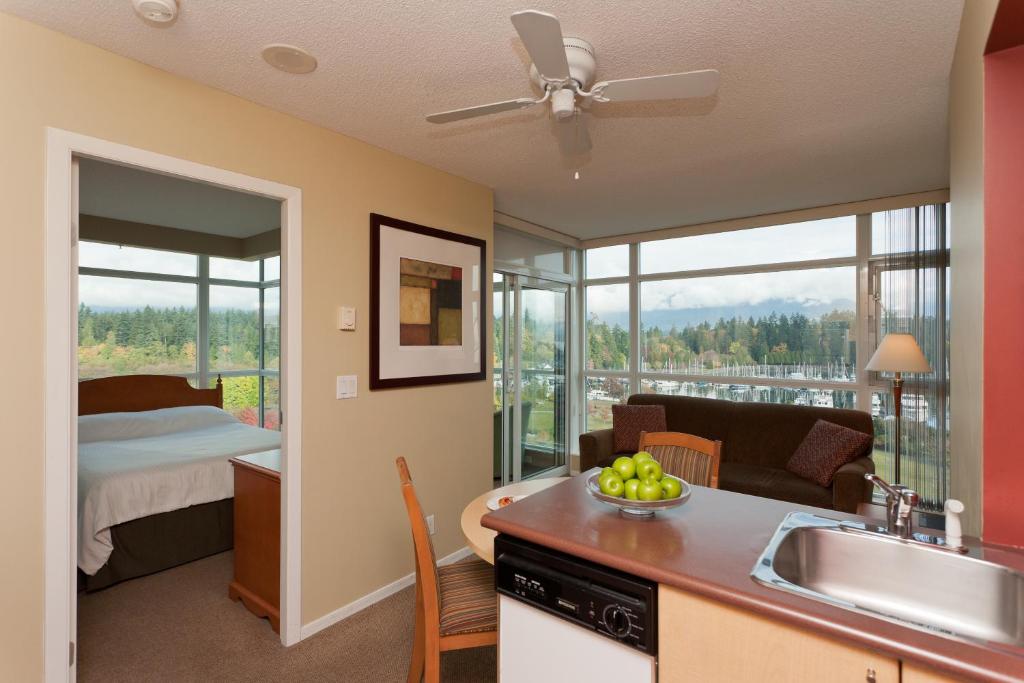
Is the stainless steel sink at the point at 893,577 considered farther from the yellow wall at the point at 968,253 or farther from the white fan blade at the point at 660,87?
the white fan blade at the point at 660,87

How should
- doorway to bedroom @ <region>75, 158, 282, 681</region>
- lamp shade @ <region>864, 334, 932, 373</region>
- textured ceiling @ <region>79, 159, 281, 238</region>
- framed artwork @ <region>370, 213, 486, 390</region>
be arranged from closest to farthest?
doorway to bedroom @ <region>75, 158, 282, 681</region> < framed artwork @ <region>370, 213, 486, 390</region> < lamp shade @ <region>864, 334, 932, 373</region> < textured ceiling @ <region>79, 159, 281, 238</region>

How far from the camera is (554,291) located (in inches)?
207

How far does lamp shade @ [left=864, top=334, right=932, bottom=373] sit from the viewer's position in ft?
10.5

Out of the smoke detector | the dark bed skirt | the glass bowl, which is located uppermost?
the smoke detector

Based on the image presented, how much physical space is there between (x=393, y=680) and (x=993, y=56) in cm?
291

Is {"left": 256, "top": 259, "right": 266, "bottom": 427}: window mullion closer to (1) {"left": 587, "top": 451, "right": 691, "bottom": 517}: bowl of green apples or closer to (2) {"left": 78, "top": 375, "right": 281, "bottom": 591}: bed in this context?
(2) {"left": 78, "top": 375, "right": 281, "bottom": 591}: bed

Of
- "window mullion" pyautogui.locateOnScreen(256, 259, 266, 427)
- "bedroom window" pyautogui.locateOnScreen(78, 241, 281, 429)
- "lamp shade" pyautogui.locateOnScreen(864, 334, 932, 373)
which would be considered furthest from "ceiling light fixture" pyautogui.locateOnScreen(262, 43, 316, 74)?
"window mullion" pyautogui.locateOnScreen(256, 259, 266, 427)

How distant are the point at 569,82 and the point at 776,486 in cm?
306

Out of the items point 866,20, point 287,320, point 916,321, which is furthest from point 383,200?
point 916,321

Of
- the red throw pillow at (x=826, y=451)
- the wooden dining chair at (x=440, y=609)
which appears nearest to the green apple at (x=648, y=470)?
the wooden dining chair at (x=440, y=609)

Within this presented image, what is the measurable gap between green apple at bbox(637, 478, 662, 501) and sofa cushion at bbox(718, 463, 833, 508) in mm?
2230

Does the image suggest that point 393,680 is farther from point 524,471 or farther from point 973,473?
point 524,471

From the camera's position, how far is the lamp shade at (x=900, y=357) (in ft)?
10.5

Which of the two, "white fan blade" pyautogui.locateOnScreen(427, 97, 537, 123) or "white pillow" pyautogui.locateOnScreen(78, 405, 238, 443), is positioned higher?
"white fan blade" pyautogui.locateOnScreen(427, 97, 537, 123)
